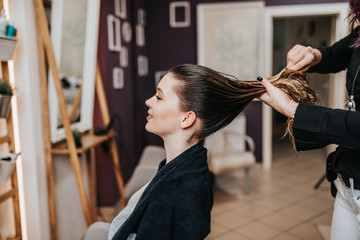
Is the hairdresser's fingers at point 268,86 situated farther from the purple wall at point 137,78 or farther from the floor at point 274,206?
the purple wall at point 137,78

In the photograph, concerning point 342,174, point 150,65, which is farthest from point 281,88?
point 150,65

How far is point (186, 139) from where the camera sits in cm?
121

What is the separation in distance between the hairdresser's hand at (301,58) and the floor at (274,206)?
6.09 feet

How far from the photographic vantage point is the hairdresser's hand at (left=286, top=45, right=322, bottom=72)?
1.21 metres

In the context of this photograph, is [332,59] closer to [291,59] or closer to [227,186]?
[291,59]

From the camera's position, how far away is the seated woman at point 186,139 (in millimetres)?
1014

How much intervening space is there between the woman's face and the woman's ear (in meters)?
0.01

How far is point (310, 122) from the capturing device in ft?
3.19

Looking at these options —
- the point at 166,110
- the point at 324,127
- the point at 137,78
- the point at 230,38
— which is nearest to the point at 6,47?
the point at 166,110

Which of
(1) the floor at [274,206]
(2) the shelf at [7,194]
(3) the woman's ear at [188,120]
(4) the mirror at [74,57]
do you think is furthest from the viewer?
(1) the floor at [274,206]

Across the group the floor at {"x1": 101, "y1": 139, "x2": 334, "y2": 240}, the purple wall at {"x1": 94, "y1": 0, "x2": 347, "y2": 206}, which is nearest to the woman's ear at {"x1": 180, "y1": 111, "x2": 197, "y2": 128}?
the floor at {"x1": 101, "y1": 139, "x2": 334, "y2": 240}

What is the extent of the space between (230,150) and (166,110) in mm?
3214

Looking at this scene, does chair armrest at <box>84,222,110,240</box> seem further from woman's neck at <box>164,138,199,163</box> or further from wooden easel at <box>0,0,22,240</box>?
wooden easel at <box>0,0,22,240</box>

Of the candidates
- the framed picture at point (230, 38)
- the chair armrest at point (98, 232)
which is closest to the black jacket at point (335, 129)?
the chair armrest at point (98, 232)
